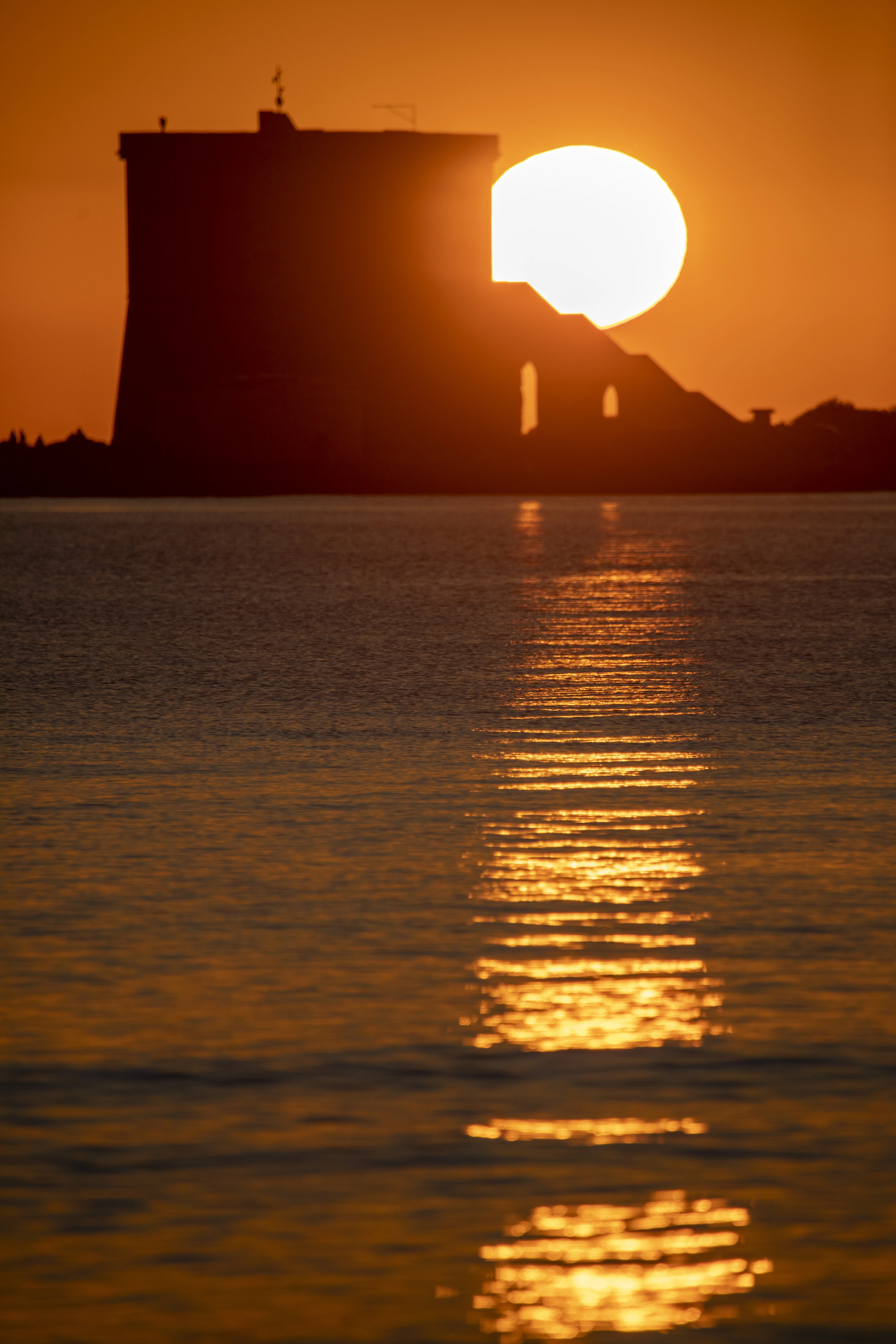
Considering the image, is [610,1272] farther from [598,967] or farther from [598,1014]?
[598,967]

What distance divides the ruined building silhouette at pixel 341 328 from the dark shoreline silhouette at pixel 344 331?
0.23 ft

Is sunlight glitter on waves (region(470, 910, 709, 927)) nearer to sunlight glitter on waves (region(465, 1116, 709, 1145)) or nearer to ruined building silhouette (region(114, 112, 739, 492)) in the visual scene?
sunlight glitter on waves (region(465, 1116, 709, 1145))

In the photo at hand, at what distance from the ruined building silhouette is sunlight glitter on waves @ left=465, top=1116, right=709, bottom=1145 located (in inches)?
2767

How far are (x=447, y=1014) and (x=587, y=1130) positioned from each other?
0.90m

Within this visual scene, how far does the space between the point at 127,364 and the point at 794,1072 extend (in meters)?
71.2

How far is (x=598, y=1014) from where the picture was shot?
15.7 feet

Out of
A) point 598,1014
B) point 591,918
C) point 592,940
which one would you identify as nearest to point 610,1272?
point 598,1014

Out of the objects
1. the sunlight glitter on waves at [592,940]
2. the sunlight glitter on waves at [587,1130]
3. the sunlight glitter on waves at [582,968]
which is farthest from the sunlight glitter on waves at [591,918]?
the sunlight glitter on waves at [587,1130]

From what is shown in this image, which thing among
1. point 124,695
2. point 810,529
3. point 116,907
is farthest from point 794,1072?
point 810,529

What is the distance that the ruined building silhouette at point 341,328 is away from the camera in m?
72.2

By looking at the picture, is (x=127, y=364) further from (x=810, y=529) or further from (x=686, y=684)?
(x=686, y=684)

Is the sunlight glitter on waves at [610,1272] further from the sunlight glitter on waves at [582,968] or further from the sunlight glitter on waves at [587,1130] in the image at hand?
the sunlight glitter on waves at [582,968]

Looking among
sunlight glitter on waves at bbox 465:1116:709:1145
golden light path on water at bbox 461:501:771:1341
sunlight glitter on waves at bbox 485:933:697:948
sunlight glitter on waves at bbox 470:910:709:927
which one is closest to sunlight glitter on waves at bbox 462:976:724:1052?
golden light path on water at bbox 461:501:771:1341

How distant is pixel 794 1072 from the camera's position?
436 cm
